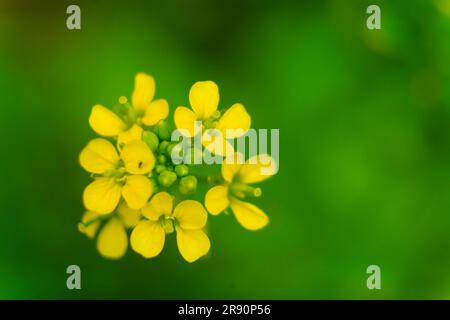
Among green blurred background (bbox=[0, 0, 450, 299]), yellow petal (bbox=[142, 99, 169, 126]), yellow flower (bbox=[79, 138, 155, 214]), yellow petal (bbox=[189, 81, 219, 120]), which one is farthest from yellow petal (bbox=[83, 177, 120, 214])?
green blurred background (bbox=[0, 0, 450, 299])

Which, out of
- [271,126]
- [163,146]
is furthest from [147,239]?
[271,126]

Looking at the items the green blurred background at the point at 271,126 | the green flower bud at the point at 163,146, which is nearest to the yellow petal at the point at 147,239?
the green flower bud at the point at 163,146

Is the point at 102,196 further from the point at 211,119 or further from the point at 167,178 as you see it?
the point at 211,119

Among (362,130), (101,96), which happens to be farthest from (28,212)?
(362,130)

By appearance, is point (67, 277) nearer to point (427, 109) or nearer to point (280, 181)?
point (280, 181)

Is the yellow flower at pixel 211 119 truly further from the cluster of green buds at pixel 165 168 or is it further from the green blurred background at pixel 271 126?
the green blurred background at pixel 271 126

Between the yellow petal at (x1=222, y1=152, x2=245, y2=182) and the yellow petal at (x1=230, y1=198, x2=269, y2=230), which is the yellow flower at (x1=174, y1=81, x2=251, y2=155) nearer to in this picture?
the yellow petal at (x1=222, y1=152, x2=245, y2=182)
